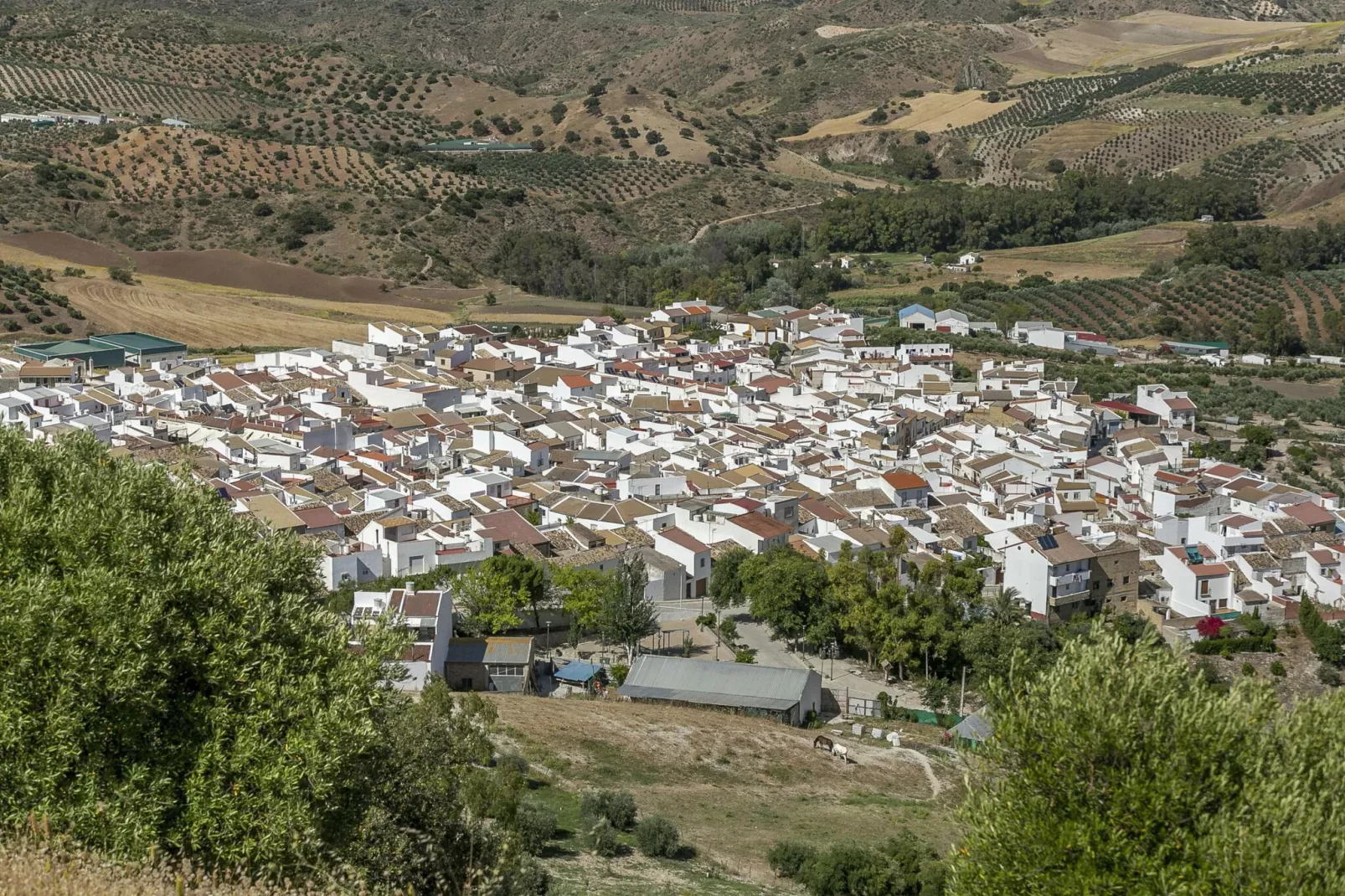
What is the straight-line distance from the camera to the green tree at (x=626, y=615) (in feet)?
85.7

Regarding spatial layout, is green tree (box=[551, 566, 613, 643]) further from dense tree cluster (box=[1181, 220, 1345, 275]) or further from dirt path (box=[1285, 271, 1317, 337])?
dense tree cluster (box=[1181, 220, 1345, 275])

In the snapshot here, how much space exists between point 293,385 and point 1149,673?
3474 cm

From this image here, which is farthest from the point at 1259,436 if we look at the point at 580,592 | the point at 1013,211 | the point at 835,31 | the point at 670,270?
the point at 835,31

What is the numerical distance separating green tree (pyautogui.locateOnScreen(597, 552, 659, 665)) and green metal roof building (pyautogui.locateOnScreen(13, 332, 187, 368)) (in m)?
24.7

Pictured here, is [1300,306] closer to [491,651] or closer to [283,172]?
[283,172]

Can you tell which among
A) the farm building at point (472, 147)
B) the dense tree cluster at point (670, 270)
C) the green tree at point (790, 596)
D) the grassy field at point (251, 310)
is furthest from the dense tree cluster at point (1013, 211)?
the green tree at point (790, 596)

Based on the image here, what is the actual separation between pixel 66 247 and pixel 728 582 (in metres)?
46.3

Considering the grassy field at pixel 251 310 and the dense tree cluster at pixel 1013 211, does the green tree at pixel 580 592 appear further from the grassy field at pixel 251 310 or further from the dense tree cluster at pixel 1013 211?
the dense tree cluster at pixel 1013 211

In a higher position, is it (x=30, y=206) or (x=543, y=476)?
Answer: (x=30, y=206)

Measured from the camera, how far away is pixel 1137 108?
100750 mm

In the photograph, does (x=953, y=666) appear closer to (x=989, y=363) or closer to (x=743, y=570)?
(x=743, y=570)

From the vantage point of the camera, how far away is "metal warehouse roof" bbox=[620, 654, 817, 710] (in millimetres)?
23984

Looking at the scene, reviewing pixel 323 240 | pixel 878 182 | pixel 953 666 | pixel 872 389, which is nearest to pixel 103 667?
pixel 953 666

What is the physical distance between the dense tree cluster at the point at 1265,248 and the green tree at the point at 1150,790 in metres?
62.6
